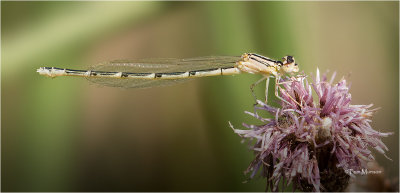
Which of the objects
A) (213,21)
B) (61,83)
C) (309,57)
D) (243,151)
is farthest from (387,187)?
(61,83)

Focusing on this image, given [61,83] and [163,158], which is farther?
[163,158]

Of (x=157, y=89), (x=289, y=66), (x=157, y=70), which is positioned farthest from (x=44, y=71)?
(x=289, y=66)

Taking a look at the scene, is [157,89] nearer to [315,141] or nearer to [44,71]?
[44,71]

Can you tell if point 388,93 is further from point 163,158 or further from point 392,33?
point 163,158

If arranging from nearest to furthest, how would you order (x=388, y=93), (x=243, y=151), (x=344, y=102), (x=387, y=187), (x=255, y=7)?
(x=344, y=102) < (x=387, y=187) < (x=243, y=151) < (x=255, y=7) < (x=388, y=93)

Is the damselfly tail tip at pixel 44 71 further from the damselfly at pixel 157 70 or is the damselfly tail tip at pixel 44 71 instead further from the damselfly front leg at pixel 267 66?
the damselfly front leg at pixel 267 66

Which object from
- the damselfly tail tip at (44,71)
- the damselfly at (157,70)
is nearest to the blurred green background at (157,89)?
the damselfly at (157,70)
